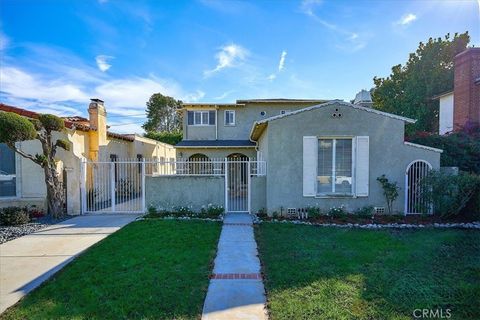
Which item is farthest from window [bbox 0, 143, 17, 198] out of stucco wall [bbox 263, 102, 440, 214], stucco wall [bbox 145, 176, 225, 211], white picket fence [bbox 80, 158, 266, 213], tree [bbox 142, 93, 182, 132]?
tree [bbox 142, 93, 182, 132]

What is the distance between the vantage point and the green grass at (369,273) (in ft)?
15.1

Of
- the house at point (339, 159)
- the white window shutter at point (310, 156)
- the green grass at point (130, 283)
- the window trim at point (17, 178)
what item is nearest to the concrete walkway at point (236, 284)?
the green grass at point (130, 283)

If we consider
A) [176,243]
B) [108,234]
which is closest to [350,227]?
[176,243]

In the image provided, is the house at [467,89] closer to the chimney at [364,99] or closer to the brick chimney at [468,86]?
the brick chimney at [468,86]

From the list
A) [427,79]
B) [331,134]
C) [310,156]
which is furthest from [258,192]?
[427,79]

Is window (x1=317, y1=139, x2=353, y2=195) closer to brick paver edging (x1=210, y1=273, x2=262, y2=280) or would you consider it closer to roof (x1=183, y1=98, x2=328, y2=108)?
brick paver edging (x1=210, y1=273, x2=262, y2=280)

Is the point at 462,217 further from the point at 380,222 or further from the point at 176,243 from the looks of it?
the point at 176,243

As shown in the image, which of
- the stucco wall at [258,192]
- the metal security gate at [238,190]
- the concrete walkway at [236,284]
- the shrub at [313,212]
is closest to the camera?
the concrete walkway at [236,284]

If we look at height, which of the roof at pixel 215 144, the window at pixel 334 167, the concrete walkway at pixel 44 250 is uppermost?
the roof at pixel 215 144

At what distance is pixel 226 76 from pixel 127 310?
45.1 feet

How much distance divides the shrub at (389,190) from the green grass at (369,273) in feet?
7.92

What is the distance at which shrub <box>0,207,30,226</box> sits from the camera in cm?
1073

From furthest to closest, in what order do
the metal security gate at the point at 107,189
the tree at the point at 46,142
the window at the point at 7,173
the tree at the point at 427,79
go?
1. the tree at the point at 427,79
2. the metal security gate at the point at 107,189
3. the window at the point at 7,173
4. the tree at the point at 46,142

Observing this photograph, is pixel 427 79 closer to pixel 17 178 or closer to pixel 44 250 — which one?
pixel 44 250
